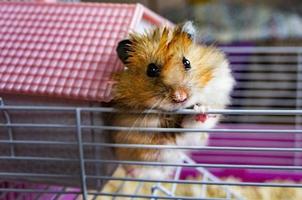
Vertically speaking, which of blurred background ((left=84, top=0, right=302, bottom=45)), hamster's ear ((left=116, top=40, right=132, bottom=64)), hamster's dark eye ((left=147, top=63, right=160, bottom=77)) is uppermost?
hamster's ear ((left=116, top=40, right=132, bottom=64))

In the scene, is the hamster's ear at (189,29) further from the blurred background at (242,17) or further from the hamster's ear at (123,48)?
the blurred background at (242,17)

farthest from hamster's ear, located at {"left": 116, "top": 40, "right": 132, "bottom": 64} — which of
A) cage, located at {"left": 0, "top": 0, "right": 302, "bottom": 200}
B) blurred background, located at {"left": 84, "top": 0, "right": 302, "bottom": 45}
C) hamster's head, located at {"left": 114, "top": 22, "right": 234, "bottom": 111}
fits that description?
blurred background, located at {"left": 84, "top": 0, "right": 302, "bottom": 45}

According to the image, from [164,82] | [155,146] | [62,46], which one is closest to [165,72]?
[164,82]

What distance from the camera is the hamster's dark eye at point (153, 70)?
772mm

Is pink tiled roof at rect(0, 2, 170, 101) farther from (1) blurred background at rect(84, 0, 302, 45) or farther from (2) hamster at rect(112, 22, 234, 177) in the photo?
(1) blurred background at rect(84, 0, 302, 45)

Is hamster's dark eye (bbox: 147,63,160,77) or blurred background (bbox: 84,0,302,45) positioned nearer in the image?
hamster's dark eye (bbox: 147,63,160,77)

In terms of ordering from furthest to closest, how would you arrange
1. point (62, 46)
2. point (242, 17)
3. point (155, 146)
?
point (242, 17), point (62, 46), point (155, 146)

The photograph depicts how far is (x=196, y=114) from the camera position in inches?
29.6

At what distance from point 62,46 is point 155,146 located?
0.90ft

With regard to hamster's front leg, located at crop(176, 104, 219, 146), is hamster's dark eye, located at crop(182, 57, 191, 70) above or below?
above

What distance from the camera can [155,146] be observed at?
728mm

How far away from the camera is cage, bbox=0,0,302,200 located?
74cm

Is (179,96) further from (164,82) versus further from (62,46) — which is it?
(62,46)

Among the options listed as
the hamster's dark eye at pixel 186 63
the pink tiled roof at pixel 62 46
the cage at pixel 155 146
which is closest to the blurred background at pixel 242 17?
the cage at pixel 155 146
